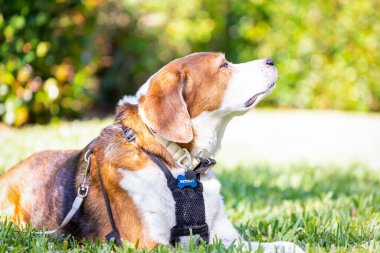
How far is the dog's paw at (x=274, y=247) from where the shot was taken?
3523 mm

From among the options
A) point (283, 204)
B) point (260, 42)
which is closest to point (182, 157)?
point (283, 204)

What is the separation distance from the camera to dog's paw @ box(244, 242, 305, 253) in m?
3.52

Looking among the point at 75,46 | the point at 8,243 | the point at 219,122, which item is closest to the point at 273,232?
the point at 219,122

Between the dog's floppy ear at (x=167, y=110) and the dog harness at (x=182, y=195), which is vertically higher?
the dog's floppy ear at (x=167, y=110)

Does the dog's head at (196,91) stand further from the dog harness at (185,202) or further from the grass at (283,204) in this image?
the grass at (283,204)

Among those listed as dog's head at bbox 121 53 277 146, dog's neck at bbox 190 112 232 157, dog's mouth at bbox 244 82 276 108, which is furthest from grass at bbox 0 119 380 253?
dog's mouth at bbox 244 82 276 108

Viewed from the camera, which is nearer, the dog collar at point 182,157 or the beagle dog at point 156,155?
the beagle dog at point 156,155

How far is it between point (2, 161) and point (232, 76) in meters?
4.05

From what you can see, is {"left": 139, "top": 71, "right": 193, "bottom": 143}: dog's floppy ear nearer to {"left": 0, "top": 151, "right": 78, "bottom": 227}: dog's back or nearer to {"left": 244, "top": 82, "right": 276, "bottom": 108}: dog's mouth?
{"left": 244, "top": 82, "right": 276, "bottom": 108}: dog's mouth

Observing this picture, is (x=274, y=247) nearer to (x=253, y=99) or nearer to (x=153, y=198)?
(x=153, y=198)

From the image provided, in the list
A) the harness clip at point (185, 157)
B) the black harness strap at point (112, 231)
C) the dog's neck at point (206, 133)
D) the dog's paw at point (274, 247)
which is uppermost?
the dog's neck at point (206, 133)

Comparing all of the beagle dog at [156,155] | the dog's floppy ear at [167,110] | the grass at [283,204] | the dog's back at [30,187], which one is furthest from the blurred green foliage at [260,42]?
the dog's floppy ear at [167,110]

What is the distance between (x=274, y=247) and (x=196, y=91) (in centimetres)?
115

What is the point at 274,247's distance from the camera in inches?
141
